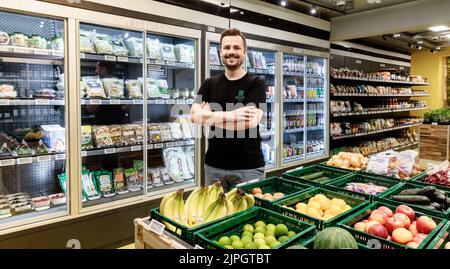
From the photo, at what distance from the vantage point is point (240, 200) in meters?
1.70

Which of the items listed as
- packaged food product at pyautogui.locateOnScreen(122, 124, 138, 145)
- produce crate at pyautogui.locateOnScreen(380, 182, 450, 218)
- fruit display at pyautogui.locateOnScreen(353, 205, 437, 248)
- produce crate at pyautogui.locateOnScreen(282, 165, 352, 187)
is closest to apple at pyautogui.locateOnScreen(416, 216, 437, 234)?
fruit display at pyautogui.locateOnScreen(353, 205, 437, 248)

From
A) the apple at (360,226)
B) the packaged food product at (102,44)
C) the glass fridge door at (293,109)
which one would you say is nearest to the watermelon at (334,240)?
the apple at (360,226)

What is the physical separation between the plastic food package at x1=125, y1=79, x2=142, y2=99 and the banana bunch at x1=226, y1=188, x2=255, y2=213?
2.11 meters

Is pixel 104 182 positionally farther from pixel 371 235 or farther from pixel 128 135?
pixel 371 235

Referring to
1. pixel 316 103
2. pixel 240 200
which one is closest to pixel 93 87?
pixel 240 200

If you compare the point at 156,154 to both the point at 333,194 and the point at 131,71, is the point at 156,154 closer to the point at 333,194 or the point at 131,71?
the point at 131,71

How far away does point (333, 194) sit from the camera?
1.98 metres

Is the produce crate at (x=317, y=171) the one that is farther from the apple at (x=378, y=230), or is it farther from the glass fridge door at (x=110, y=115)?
the glass fridge door at (x=110, y=115)

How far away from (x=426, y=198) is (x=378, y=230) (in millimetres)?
613

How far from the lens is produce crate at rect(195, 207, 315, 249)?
4.40ft

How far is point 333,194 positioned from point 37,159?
2273 mm

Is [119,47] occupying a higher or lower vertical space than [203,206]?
higher

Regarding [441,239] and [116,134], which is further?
[116,134]
